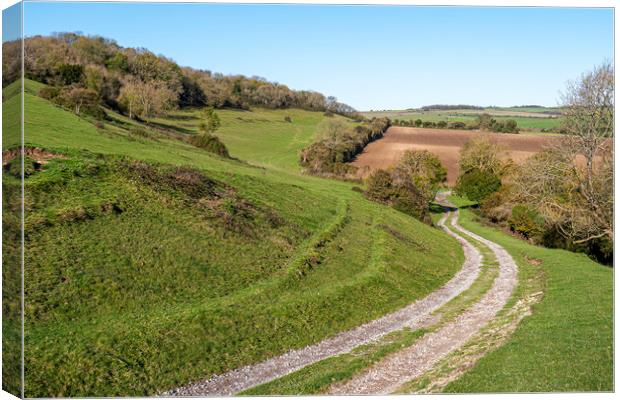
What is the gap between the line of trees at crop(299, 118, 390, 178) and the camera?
2667 inches

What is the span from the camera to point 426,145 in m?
94.4

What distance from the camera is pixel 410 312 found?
922 inches

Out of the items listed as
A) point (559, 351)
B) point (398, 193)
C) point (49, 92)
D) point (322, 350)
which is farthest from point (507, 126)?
point (322, 350)

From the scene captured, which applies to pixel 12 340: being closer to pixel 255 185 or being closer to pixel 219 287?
pixel 219 287

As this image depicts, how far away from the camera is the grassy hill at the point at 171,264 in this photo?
616 inches

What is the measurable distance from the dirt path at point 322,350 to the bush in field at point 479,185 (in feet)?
154

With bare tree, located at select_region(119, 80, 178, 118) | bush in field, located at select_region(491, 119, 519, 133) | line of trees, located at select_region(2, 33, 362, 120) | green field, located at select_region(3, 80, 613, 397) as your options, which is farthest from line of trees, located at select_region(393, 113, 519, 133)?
bare tree, located at select_region(119, 80, 178, 118)

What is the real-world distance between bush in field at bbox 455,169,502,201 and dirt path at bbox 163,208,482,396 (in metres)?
46.9

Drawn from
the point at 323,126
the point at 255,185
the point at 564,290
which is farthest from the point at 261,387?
the point at 323,126

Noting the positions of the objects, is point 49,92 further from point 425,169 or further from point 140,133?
point 425,169

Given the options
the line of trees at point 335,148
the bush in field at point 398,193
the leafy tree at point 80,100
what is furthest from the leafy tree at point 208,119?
the bush in field at point 398,193

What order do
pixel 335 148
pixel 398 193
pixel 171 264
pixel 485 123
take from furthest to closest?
pixel 335 148
pixel 485 123
pixel 398 193
pixel 171 264

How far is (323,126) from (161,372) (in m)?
52.6

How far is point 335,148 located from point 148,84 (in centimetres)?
2979
